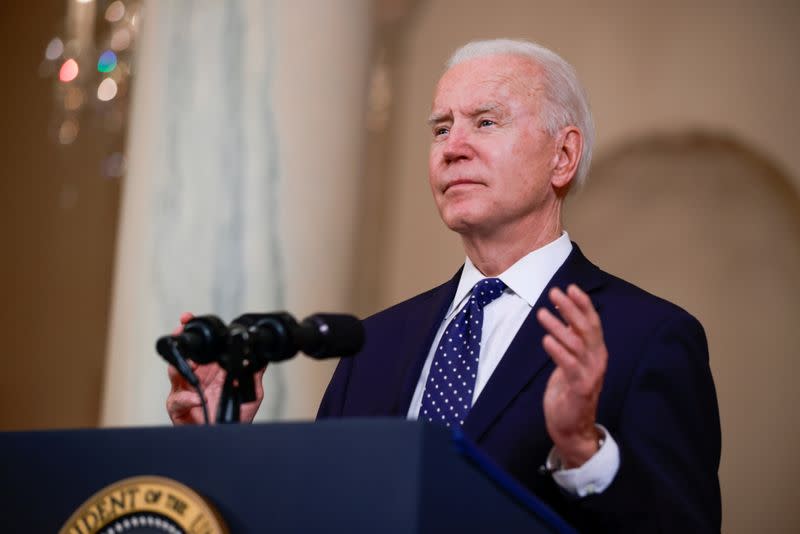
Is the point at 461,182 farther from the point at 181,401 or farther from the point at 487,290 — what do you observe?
the point at 181,401

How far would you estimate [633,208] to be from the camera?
4027mm

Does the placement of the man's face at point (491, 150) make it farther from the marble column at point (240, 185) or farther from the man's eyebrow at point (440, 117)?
the marble column at point (240, 185)

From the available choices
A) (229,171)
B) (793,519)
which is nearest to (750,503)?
(793,519)

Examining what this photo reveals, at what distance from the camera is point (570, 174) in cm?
279

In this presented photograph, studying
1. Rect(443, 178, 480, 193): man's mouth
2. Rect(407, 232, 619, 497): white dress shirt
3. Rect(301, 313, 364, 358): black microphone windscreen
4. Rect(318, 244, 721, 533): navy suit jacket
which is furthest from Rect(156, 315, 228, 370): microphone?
Rect(443, 178, 480, 193): man's mouth

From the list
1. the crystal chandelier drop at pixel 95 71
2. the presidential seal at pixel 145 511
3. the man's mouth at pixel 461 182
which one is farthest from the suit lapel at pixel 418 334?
the crystal chandelier drop at pixel 95 71

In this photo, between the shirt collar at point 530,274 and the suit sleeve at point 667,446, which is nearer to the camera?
the suit sleeve at point 667,446

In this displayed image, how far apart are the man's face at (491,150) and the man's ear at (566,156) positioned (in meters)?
0.03

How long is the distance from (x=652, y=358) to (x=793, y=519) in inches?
67.4

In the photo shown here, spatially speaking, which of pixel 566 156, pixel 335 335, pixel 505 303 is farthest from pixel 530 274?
pixel 335 335

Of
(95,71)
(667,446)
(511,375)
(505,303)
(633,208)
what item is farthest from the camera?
(95,71)

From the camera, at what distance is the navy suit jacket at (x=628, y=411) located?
6.22 feet

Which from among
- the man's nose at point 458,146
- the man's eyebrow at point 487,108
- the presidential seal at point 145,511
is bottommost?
the presidential seal at point 145,511

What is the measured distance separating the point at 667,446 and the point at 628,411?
11 centimetres
